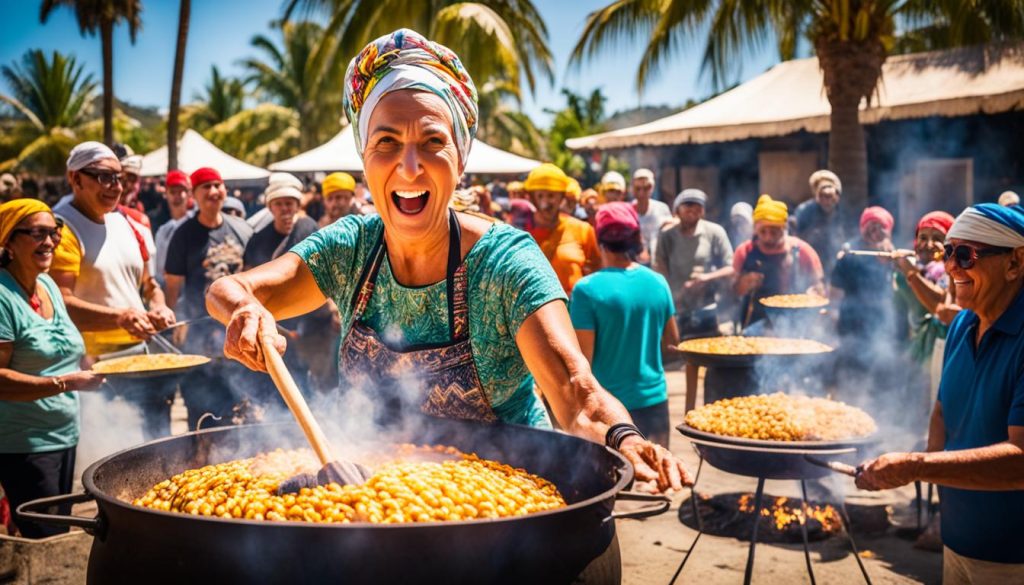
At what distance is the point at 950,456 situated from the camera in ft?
10.1

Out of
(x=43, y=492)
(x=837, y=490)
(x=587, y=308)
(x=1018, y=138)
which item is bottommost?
(x=837, y=490)

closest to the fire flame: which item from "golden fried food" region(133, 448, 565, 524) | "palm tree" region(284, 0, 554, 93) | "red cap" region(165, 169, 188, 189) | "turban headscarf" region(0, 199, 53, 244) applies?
"golden fried food" region(133, 448, 565, 524)

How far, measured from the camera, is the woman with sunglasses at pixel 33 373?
4125 mm

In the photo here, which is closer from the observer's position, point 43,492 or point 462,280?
point 462,280

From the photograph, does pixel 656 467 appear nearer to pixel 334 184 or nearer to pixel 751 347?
pixel 751 347

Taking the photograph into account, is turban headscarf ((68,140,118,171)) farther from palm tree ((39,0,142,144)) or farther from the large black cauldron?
palm tree ((39,0,142,144))

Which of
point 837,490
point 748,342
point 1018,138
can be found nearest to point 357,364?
point 748,342

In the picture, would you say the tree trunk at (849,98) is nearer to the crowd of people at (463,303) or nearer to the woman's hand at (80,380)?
the crowd of people at (463,303)

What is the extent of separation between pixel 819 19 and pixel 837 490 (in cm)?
801

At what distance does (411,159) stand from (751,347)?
172 inches

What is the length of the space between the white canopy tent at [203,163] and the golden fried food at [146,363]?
47.1 ft

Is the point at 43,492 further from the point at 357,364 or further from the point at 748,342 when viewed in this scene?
the point at 748,342

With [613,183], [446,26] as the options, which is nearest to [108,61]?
[446,26]

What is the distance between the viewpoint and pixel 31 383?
4.07 metres
